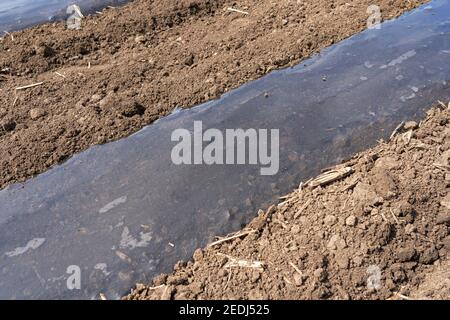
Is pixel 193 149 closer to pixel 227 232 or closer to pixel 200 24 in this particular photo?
pixel 227 232

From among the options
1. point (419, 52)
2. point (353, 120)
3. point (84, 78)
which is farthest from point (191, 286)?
point (419, 52)

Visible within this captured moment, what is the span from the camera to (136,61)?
209 inches

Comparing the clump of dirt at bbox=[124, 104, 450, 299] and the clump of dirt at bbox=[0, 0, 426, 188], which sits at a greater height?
the clump of dirt at bbox=[0, 0, 426, 188]

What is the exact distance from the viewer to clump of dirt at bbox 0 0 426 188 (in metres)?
4.30

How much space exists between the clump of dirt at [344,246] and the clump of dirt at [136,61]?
1738mm

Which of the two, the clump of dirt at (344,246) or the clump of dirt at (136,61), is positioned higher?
the clump of dirt at (136,61)

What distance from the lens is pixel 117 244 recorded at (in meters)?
3.26

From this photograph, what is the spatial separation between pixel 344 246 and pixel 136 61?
11.5 feet

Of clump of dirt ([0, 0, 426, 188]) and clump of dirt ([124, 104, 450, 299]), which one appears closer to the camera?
clump of dirt ([124, 104, 450, 299])

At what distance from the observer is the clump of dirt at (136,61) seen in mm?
4301

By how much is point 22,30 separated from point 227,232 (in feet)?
15.6

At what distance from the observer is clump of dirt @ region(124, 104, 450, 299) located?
2.80 metres

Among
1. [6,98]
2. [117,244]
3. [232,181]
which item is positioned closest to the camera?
[117,244]

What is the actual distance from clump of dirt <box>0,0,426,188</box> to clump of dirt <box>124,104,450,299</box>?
1.74 metres
